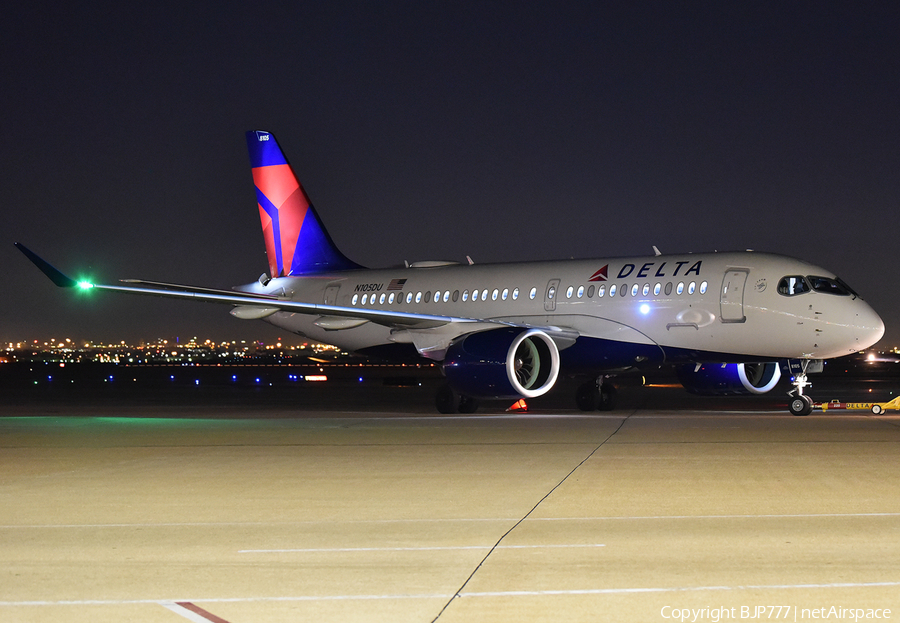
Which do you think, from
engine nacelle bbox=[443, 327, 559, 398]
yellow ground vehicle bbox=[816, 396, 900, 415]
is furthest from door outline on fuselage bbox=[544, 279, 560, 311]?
yellow ground vehicle bbox=[816, 396, 900, 415]

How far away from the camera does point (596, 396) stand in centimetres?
2486

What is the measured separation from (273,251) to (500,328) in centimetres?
1130

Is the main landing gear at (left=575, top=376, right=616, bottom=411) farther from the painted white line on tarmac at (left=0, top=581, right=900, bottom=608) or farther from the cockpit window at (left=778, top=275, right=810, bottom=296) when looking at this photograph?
the painted white line on tarmac at (left=0, top=581, right=900, bottom=608)

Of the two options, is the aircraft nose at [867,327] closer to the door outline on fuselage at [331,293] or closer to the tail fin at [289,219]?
the door outline on fuselage at [331,293]

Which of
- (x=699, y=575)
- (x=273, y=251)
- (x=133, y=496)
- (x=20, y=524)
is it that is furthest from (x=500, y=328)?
(x=699, y=575)

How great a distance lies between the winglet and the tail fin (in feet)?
32.3

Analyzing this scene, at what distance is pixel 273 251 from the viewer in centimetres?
3200

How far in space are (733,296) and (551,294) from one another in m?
4.61

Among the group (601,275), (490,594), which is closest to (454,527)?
(490,594)

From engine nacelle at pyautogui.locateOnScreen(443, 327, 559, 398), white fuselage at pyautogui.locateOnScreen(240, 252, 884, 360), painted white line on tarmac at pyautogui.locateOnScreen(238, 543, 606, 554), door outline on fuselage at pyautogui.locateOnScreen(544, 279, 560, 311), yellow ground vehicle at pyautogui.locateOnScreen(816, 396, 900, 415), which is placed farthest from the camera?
door outline on fuselage at pyautogui.locateOnScreen(544, 279, 560, 311)

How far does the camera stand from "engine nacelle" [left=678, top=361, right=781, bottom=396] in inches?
950

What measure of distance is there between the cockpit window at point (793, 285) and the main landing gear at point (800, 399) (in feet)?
5.70

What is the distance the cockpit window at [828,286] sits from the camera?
21.1 meters

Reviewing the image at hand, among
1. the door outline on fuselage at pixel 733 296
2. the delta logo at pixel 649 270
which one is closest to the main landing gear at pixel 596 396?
the delta logo at pixel 649 270
